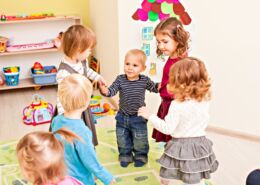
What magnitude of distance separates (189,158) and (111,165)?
0.80 m

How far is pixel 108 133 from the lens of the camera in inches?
128

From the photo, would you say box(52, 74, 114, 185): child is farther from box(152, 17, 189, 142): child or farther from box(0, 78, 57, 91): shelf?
box(0, 78, 57, 91): shelf

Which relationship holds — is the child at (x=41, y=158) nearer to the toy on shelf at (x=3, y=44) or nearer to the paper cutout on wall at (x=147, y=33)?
the paper cutout on wall at (x=147, y=33)

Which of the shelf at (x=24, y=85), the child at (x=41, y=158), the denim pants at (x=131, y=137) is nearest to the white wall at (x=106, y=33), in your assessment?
the shelf at (x=24, y=85)

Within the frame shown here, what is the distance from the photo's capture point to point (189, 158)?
6.79 feet

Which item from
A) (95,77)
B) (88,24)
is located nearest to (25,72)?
(88,24)

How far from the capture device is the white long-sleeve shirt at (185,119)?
6.63 ft

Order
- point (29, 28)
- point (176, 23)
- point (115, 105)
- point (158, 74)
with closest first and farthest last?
point (176, 23), point (158, 74), point (115, 105), point (29, 28)

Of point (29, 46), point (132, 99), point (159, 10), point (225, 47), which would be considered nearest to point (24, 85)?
point (29, 46)

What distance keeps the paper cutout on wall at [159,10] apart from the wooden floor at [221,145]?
3.27ft

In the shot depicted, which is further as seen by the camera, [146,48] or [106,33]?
[106,33]

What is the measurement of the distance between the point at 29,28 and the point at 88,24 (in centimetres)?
65

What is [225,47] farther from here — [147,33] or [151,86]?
[151,86]

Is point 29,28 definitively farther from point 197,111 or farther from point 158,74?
point 197,111
